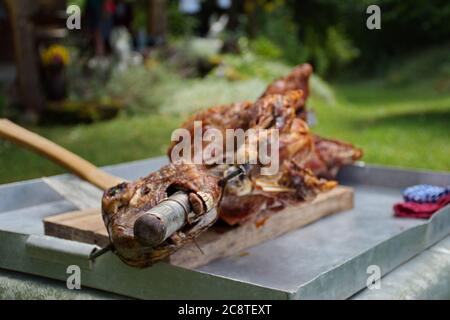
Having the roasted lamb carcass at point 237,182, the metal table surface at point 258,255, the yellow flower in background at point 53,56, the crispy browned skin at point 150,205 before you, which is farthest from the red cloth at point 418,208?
the yellow flower in background at point 53,56

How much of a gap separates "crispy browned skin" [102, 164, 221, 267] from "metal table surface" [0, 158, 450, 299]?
0.28 ft

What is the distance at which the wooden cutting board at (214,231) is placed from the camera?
2.36 meters

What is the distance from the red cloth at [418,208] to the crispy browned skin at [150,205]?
116 centimetres

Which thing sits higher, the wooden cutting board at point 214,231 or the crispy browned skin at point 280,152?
the crispy browned skin at point 280,152

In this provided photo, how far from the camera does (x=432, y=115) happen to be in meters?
9.23

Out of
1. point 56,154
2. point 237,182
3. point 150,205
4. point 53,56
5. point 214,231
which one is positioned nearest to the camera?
point 150,205

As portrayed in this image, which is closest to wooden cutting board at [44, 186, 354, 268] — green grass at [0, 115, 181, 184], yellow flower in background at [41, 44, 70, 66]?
green grass at [0, 115, 181, 184]

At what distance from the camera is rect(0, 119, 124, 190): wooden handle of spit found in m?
2.88

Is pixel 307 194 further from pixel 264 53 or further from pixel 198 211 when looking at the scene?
pixel 264 53

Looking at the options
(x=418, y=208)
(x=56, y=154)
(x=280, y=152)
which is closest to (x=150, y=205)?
(x=280, y=152)

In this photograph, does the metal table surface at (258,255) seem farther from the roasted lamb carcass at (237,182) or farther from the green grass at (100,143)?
the green grass at (100,143)

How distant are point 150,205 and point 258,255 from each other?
0.61m

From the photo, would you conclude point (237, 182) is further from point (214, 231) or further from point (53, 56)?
point (53, 56)

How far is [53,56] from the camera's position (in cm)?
820
